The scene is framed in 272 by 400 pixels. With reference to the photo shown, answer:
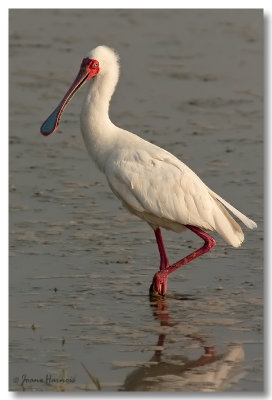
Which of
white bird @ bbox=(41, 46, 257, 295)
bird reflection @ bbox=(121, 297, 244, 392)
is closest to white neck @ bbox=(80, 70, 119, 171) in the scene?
white bird @ bbox=(41, 46, 257, 295)

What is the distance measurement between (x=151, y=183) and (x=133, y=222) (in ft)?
6.35

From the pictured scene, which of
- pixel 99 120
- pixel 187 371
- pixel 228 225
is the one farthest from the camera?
pixel 99 120

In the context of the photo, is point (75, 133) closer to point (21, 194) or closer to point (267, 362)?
point (21, 194)

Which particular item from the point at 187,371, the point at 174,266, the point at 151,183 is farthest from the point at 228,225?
the point at 187,371

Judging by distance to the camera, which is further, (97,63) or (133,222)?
(133,222)

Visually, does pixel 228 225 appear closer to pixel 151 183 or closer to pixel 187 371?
pixel 151 183

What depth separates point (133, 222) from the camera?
12.9 metres

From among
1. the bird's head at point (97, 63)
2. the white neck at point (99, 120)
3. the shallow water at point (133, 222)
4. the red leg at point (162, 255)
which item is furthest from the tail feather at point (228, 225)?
the bird's head at point (97, 63)

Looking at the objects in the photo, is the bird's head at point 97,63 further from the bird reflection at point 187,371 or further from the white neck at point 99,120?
the bird reflection at point 187,371

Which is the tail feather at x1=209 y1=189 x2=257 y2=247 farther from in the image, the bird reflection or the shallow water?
the bird reflection

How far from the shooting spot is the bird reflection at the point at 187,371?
911 cm

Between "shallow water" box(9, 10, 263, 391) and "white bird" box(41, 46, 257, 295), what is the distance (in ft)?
1.73

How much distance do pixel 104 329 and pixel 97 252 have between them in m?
1.90

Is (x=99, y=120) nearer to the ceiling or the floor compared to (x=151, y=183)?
nearer to the ceiling
